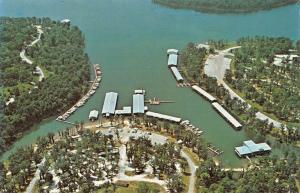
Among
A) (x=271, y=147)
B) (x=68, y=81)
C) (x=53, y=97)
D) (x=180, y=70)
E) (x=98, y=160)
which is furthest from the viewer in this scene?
(x=180, y=70)

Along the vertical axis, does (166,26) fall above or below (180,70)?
above

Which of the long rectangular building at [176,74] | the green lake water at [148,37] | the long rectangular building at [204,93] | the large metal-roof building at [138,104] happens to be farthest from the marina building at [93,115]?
the long rectangular building at [204,93]

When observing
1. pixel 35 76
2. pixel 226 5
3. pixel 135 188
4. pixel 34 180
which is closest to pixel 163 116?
pixel 135 188

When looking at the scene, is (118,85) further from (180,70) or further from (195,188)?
(195,188)

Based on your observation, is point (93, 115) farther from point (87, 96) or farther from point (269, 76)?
point (269, 76)

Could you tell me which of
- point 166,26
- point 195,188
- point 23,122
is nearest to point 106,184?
point 195,188

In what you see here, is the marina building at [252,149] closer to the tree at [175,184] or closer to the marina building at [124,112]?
the tree at [175,184]

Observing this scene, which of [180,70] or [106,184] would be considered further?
[180,70]
